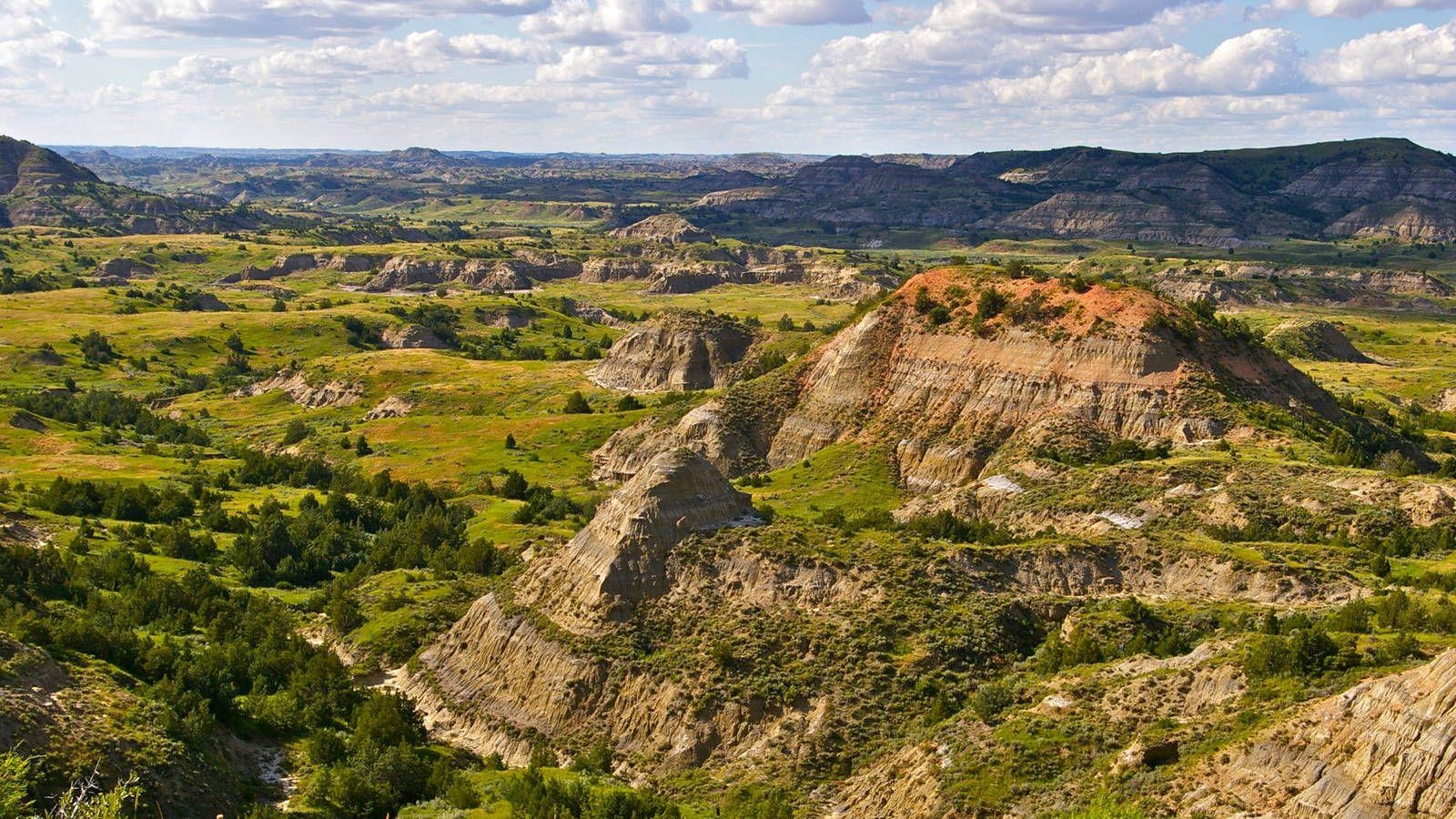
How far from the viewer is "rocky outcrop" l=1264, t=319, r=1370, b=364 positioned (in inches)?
6934

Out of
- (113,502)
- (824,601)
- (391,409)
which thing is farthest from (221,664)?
(391,409)

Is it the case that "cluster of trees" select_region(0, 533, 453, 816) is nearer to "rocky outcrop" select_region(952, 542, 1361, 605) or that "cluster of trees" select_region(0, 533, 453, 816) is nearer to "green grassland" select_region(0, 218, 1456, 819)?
"green grassland" select_region(0, 218, 1456, 819)

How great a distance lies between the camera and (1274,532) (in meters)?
66.8

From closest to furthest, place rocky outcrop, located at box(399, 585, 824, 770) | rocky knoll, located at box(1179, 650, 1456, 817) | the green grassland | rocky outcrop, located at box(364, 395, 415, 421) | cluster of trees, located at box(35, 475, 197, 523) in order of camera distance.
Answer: rocky knoll, located at box(1179, 650, 1456, 817)
the green grassland
rocky outcrop, located at box(399, 585, 824, 770)
cluster of trees, located at box(35, 475, 197, 523)
rocky outcrop, located at box(364, 395, 415, 421)

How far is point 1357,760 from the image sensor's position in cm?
3544

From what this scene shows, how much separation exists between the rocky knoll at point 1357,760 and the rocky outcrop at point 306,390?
132911 mm

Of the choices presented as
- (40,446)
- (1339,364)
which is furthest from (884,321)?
(1339,364)

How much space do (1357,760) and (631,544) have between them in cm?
3560

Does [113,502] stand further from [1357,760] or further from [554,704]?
[1357,760]

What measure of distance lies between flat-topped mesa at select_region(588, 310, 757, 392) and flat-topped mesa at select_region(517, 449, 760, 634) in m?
71.2

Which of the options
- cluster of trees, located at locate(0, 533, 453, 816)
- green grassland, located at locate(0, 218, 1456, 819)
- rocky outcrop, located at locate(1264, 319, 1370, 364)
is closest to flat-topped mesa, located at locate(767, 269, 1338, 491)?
green grassland, located at locate(0, 218, 1456, 819)

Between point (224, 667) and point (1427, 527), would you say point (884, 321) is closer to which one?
point (1427, 527)

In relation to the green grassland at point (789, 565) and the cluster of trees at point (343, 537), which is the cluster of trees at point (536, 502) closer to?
the green grassland at point (789, 565)

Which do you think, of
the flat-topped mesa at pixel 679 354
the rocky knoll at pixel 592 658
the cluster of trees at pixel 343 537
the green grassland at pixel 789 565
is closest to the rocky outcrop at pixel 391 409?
the green grassland at pixel 789 565
